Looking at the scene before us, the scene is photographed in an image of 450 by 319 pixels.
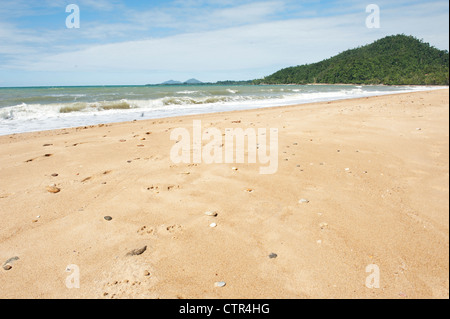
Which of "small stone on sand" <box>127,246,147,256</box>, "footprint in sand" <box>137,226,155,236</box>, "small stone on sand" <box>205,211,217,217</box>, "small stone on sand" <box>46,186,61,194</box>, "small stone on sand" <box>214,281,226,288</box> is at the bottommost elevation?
"small stone on sand" <box>214,281,226,288</box>

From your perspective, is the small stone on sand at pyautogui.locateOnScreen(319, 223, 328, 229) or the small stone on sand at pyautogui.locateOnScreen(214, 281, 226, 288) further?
the small stone on sand at pyautogui.locateOnScreen(319, 223, 328, 229)

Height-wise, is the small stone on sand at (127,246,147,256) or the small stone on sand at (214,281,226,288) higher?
the small stone on sand at (127,246,147,256)

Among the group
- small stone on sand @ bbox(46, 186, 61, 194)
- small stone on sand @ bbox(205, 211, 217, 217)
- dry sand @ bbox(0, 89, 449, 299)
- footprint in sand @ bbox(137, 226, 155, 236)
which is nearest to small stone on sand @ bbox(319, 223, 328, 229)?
dry sand @ bbox(0, 89, 449, 299)

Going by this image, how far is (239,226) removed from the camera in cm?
243

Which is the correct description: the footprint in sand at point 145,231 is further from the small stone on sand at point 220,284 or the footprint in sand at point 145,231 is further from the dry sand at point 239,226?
the small stone on sand at point 220,284

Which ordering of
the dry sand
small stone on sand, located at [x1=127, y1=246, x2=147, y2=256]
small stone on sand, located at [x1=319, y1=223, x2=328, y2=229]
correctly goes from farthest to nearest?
small stone on sand, located at [x1=319, y1=223, x2=328, y2=229]
small stone on sand, located at [x1=127, y1=246, x2=147, y2=256]
the dry sand

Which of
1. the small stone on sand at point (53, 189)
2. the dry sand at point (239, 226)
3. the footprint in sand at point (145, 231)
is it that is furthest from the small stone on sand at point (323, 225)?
Answer: the small stone on sand at point (53, 189)

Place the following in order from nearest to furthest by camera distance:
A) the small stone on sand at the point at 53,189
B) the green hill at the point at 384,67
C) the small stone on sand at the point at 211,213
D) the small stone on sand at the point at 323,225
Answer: the small stone on sand at the point at 323,225, the small stone on sand at the point at 211,213, the small stone on sand at the point at 53,189, the green hill at the point at 384,67

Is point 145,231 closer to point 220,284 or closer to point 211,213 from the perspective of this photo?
point 211,213

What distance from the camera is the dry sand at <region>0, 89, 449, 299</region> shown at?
172 centimetres

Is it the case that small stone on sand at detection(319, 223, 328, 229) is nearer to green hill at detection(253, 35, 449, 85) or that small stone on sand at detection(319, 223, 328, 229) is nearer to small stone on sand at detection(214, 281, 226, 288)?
small stone on sand at detection(214, 281, 226, 288)

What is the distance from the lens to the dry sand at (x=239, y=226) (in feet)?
5.65
